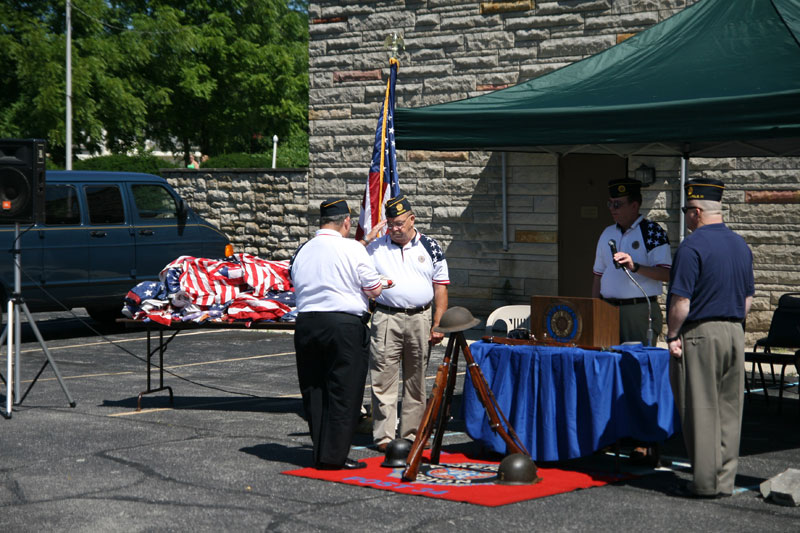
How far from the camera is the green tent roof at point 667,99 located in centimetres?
742

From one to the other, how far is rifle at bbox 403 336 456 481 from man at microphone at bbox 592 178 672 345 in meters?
1.38

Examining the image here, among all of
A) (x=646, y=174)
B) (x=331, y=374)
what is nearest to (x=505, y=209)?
(x=646, y=174)

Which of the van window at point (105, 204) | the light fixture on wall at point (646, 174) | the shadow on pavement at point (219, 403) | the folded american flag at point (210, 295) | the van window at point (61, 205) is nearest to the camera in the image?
the folded american flag at point (210, 295)

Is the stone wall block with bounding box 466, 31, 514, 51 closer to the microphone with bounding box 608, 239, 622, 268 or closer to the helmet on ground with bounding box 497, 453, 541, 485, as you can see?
the microphone with bounding box 608, 239, 622, 268

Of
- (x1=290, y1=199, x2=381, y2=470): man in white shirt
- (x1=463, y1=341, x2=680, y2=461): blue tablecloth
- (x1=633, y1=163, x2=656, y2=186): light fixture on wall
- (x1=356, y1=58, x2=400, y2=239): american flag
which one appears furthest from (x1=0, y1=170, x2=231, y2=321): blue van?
(x1=463, y1=341, x2=680, y2=461): blue tablecloth

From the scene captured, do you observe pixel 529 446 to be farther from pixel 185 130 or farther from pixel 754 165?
pixel 185 130

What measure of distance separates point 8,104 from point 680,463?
26876 millimetres

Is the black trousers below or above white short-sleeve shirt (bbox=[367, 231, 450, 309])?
below

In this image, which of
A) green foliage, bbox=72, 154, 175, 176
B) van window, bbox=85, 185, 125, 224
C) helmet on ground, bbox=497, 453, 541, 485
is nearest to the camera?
helmet on ground, bbox=497, 453, 541, 485

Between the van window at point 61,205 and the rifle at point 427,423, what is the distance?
8.86m

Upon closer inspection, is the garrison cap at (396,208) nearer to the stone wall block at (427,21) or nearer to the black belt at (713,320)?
the black belt at (713,320)

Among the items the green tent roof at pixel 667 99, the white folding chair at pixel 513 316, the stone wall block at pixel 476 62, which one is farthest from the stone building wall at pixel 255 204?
the white folding chair at pixel 513 316

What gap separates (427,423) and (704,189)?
7.39ft

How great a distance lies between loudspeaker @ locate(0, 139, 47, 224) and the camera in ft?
32.5
